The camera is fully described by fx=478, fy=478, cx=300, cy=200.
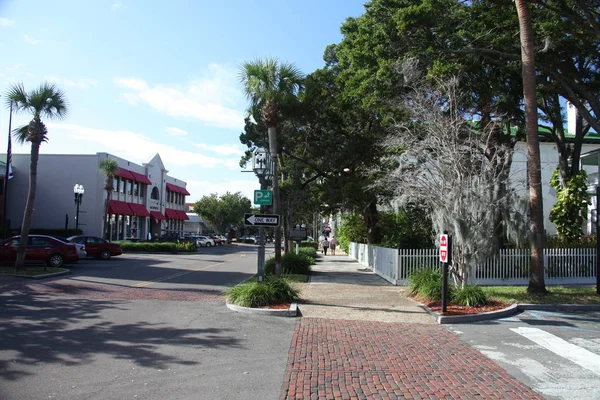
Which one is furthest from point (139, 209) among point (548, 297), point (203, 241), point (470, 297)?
point (548, 297)

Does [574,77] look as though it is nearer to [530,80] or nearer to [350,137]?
[530,80]

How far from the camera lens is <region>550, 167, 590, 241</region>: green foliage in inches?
878

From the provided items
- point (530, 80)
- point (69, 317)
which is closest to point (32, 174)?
point (69, 317)

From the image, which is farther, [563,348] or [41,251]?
[41,251]

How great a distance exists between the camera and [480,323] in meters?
10.1

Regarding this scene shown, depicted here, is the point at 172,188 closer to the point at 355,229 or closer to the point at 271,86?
the point at 355,229

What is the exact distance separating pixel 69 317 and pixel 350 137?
596 inches

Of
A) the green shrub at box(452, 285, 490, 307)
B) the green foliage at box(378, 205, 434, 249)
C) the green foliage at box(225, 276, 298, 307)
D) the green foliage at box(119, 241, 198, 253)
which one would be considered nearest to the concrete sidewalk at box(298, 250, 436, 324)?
the green foliage at box(225, 276, 298, 307)

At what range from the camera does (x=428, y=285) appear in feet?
40.8

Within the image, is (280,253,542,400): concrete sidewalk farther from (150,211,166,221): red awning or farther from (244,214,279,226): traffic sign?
(150,211,166,221): red awning

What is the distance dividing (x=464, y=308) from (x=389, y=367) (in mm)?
5012

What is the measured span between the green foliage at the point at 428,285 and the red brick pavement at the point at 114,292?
5264 millimetres

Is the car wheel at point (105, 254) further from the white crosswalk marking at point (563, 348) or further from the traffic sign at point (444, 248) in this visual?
the white crosswalk marking at point (563, 348)

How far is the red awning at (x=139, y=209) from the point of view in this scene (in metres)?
49.5
